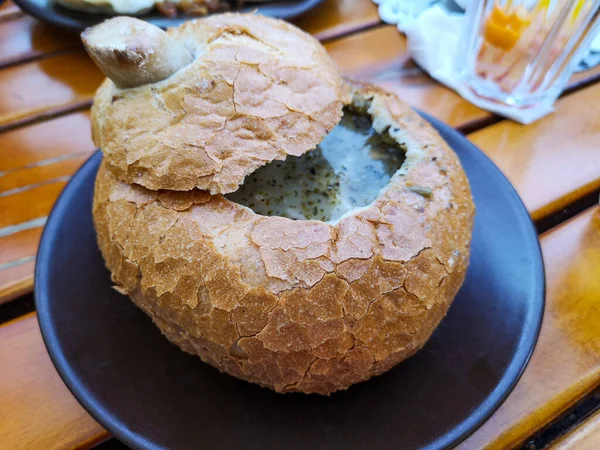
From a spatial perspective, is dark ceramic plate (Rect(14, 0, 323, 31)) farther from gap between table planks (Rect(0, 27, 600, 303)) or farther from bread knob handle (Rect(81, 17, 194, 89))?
bread knob handle (Rect(81, 17, 194, 89))

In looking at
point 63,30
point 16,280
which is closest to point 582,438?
point 16,280

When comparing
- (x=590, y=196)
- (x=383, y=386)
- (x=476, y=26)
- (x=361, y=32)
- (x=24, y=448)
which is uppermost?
(x=476, y=26)

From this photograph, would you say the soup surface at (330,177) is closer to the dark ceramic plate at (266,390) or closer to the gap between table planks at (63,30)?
the dark ceramic plate at (266,390)

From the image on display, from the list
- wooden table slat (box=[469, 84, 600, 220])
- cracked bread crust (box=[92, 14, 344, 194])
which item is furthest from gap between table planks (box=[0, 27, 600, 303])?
cracked bread crust (box=[92, 14, 344, 194])

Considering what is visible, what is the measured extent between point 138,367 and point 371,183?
17.4 inches

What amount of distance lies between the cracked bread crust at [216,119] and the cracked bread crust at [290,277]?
37 mm

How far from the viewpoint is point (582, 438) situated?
2.35ft

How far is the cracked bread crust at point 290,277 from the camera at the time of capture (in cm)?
60

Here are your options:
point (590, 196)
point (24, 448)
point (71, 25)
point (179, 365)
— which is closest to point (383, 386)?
point (179, 365)

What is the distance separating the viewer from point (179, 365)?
0.73 meters

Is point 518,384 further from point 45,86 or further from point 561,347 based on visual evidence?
point 45,86

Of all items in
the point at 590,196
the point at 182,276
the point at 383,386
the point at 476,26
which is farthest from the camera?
the point at 476,26

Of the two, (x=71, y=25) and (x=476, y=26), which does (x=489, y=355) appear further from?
(x=71, y=25)

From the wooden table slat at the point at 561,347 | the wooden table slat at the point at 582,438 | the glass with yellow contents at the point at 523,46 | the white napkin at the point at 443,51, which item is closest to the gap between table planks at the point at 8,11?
the white napkin at the point at 443,51
